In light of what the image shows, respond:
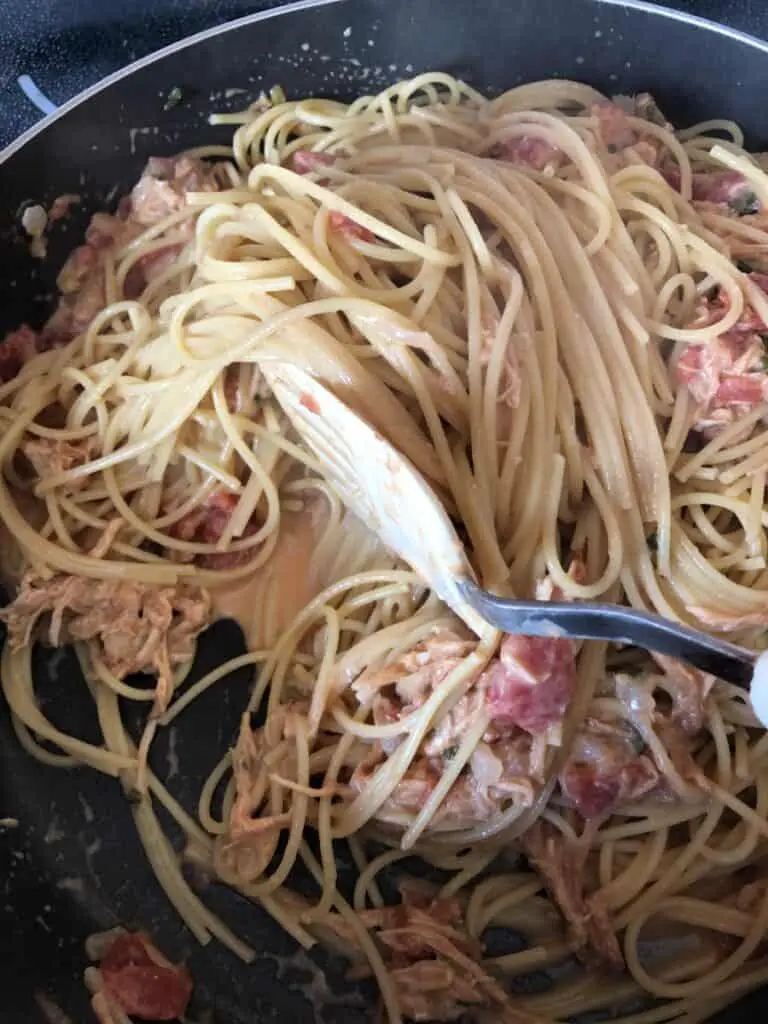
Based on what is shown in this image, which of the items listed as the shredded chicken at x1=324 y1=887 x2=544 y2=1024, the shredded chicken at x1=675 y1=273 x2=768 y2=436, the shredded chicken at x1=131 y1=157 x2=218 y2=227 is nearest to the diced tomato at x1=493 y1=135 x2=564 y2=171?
the shredded chicken at x1=675 y1=273 x2=768 y2=436

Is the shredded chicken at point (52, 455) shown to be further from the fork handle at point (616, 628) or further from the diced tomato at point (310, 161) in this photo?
the fork handle at point (616, 628)

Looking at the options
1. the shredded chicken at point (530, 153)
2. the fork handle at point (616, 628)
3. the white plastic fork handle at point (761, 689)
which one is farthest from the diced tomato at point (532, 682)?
the shredded chicken at point (530, 153)

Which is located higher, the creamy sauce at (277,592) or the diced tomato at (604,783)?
the creamy sauce at (277,592)

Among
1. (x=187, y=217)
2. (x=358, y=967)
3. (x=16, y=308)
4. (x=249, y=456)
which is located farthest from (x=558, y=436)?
(x=16, y=308)

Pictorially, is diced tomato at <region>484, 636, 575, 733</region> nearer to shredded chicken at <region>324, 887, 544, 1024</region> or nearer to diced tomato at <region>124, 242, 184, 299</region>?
shredded chicken at <region>324, 887, 544, 1024</region>

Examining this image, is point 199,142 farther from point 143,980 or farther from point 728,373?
point 143,980

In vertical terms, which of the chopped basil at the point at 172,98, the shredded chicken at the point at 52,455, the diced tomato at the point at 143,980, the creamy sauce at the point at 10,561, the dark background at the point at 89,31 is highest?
the dark background at the point at 89,31

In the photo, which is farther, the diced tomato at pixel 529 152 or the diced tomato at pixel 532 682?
the diced tomato at pixel 529 152

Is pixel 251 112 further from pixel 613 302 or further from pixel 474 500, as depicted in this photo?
pixel 474 500
